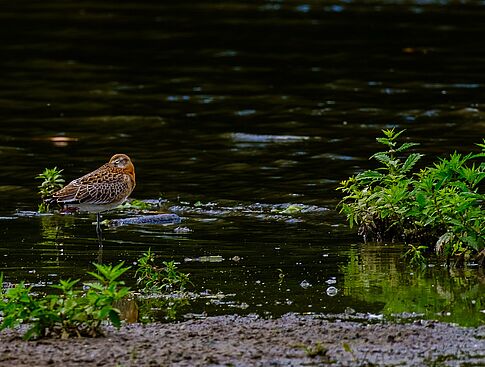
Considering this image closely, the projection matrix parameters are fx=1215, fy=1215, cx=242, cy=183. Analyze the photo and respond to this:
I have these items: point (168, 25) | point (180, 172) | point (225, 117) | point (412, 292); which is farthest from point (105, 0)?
point (412, 292)

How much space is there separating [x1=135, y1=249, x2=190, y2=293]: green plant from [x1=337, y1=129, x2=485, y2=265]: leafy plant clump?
1958 mm

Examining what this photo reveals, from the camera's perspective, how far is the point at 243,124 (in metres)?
18.1

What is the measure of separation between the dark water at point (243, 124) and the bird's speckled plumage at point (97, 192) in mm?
331

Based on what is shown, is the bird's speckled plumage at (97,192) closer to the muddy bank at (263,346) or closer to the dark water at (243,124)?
the dark water at (243,124)

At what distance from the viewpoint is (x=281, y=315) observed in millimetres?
8141

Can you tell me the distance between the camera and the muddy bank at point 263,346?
6922 mm

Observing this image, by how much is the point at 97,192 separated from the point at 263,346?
4880 mm

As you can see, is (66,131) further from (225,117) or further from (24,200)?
(24,200)

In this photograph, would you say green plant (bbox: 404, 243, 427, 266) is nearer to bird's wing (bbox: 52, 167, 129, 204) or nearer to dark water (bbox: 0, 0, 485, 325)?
dark water (bbox: 0, 0, 485, 325)

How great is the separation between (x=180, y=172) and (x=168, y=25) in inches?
465

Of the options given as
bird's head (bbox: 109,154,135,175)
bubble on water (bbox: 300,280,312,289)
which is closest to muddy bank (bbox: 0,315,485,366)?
bubble on water (bbox: 300,280,312,289)

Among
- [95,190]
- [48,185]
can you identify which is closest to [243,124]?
[48,185]

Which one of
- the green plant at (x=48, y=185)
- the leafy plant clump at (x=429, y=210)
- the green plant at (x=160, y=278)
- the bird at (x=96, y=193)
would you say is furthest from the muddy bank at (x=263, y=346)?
the green plant at (x=48, y=185)

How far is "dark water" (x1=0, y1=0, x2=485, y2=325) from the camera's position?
9.64m
